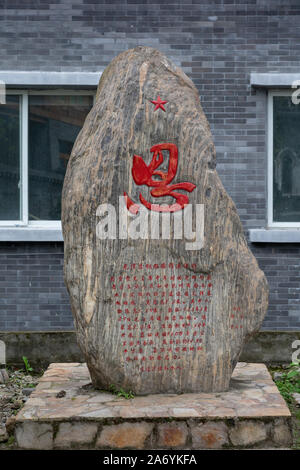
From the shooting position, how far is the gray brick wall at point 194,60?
8430mm

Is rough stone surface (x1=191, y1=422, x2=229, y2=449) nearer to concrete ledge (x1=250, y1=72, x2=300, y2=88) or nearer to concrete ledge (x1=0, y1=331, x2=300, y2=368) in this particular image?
concrete ledge (x1=0, y1=331, x2=300, y2=368)

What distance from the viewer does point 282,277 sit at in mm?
8531

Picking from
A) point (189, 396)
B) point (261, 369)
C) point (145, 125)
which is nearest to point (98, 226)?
point (145, 125)

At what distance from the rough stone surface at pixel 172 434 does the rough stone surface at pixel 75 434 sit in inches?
17.8

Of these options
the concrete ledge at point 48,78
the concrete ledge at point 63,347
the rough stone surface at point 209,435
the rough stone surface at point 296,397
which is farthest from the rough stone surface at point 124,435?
the concrete ledge at point 48,78

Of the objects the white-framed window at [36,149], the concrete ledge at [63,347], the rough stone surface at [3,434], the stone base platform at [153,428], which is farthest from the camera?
the white-framed window at [36,149]

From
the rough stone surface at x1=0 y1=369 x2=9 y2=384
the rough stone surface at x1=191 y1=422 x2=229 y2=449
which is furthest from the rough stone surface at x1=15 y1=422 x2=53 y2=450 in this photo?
the rough stone surface at x1=0 y1=369 x2=9 y2=384

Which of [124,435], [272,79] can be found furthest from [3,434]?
[272,79]

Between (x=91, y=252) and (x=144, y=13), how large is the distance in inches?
151

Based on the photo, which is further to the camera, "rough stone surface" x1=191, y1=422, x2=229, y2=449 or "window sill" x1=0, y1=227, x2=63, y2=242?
"window sill" x1=0, y1=227, x2=63, y2=242

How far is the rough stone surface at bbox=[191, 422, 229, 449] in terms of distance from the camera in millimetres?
5191

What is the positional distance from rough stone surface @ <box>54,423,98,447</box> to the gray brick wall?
11.1 ft

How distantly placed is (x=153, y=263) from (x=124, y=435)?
1.27m

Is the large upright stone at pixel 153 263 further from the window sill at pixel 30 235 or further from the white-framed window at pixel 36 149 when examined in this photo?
the white-framed window at pixel 36 149
